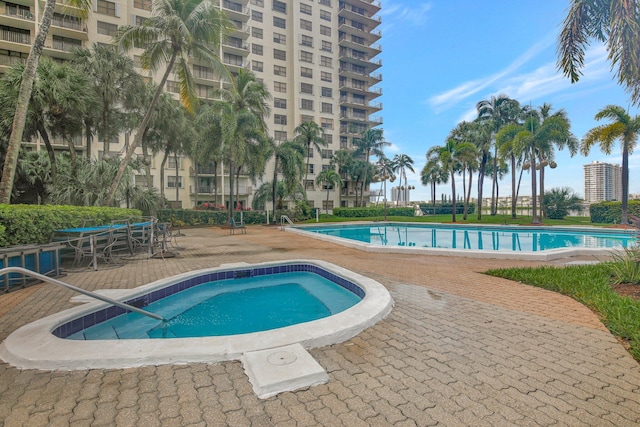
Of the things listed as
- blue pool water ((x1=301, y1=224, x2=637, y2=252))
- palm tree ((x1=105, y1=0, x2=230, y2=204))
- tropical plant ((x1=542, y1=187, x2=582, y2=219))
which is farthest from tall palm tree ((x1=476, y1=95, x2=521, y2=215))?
palm tree ((x1=105, y1=0, x2=230, y2=204))

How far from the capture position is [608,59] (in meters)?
7.55

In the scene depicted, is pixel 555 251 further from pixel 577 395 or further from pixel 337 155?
pixel 337 155

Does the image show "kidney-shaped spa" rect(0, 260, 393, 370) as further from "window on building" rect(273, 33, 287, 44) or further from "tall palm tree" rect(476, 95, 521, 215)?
"window on building" rect(273, 33, 287, 44)

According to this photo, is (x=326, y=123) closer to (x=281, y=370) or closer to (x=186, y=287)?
(x=186, y=287)

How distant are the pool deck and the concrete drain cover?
79mm

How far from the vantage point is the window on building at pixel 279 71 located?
45125mm

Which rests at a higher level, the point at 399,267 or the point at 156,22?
the point at 156,22

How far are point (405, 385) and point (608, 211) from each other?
3189 centimetres

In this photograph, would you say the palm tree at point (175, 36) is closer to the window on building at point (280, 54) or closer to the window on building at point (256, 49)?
the window on building at point (256, 49)

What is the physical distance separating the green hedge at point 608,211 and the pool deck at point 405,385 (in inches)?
1104

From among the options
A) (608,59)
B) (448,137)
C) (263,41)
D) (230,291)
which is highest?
(263,41)

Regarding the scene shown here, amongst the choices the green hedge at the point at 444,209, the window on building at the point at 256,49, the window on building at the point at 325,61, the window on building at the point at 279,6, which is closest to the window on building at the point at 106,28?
the window on building at the point at 256,49

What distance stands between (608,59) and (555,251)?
5350mm

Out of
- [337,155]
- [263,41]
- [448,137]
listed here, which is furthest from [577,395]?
[263,41]
